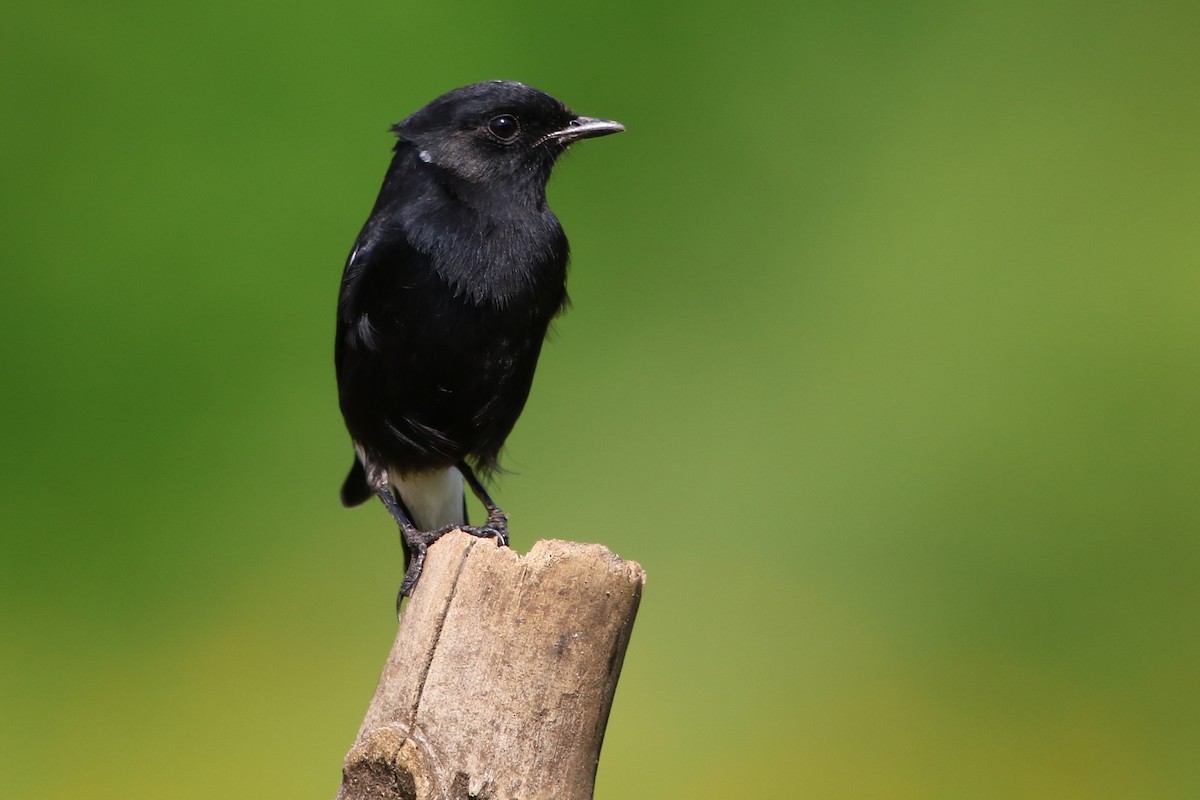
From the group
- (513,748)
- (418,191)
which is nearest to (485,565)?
(513,748)

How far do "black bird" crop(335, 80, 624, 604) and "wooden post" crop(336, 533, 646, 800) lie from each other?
1343 millimetres

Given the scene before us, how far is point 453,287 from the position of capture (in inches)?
183

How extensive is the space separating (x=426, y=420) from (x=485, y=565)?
1796mm

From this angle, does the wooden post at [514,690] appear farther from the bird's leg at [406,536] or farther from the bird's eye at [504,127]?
the bird's eye at [504,127]

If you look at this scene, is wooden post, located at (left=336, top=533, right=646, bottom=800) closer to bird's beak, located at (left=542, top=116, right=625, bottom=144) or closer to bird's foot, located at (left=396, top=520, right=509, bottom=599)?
bird's foot, located at (left=396, top=520, right=509, bottom=599)

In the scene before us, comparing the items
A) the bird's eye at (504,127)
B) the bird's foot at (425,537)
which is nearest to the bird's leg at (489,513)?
the bird's foot at (425,537)

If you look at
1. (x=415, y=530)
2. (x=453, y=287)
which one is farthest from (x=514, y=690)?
(x=415, y=530)

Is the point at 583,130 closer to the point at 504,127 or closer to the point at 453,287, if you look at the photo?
the point at 504,127

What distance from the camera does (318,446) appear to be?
7.84 meters

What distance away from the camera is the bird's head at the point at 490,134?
4.92 m

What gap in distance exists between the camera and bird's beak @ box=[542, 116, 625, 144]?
510 cm

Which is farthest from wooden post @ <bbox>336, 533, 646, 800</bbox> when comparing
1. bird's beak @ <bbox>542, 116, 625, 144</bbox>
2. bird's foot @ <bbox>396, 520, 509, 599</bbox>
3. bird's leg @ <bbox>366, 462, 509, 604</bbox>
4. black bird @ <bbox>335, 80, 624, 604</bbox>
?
bird's beak @ <bbox>542, 116, 625, 144</bbox>

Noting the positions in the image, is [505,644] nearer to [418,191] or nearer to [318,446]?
[418,191]

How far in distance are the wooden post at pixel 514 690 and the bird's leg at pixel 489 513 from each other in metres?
1.21
